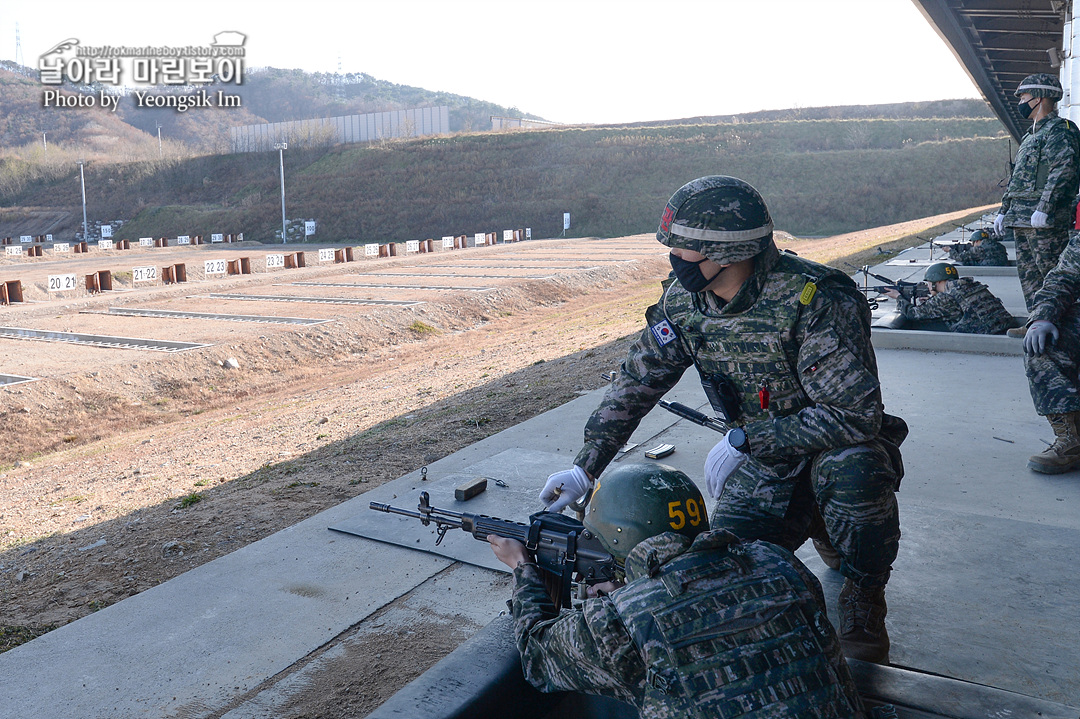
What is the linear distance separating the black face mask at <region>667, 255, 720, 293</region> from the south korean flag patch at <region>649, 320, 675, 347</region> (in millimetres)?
240

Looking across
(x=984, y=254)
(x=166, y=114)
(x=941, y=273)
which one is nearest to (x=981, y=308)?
(x=941, y=273)

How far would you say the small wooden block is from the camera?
450 centimetres

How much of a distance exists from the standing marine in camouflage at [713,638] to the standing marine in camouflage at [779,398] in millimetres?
836

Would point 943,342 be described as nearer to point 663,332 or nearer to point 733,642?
point 663,332

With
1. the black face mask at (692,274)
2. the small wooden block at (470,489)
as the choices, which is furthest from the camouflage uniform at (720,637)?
the small wooden block at (470,489)

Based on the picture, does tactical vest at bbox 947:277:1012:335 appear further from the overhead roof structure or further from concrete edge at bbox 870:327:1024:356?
the overhead roof structure

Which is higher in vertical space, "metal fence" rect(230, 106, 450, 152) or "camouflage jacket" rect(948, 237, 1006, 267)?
"metal fence" rect(230, 106, 450, 152)

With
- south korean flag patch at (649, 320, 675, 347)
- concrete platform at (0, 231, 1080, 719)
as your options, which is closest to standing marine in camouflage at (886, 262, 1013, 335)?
concrete platform at (0, 231, 1080, 719)

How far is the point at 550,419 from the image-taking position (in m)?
6.34

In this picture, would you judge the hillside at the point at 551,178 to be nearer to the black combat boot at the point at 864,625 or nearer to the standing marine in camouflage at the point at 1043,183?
the standing marine in camouflage at the point at 1043,183

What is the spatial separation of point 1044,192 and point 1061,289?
2.54 metres

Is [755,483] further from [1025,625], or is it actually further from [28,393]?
[28,393]

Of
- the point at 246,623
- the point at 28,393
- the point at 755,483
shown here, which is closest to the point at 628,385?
the point at 755,483

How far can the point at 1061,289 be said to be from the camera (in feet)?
14.5
